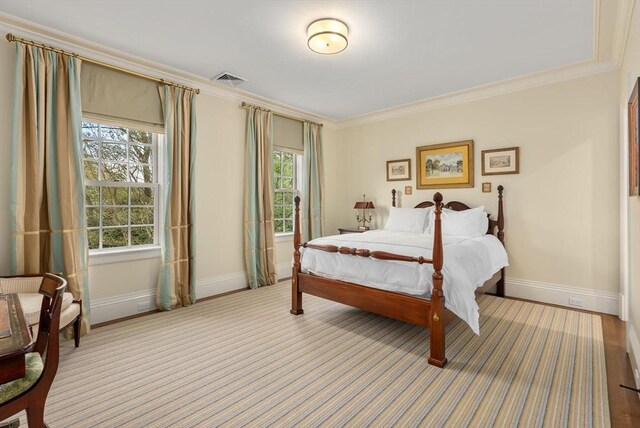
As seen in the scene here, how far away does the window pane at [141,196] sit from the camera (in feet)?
12.1

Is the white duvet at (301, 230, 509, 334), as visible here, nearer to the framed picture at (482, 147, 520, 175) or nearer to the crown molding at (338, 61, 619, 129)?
the framed picture at (482, 147, 520, 175)

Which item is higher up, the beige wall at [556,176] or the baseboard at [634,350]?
the beige wall at [556,176]

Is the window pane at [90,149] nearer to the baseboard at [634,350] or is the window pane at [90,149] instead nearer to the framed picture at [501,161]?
the framed picture at [501,161]

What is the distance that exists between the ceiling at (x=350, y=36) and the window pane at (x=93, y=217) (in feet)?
5.42

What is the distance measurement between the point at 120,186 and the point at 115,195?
0.11m

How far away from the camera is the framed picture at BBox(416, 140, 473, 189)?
4.54 meters

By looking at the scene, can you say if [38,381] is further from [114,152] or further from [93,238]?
[114,152]

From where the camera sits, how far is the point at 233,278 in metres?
4.57

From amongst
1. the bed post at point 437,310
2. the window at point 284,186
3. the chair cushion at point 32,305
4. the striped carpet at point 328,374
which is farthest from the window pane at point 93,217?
the bed post at point 437,310

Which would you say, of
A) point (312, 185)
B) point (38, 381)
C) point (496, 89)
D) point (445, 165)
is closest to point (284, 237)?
point (312, 185)

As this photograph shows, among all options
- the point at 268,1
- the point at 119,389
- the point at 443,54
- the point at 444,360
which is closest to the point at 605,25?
the point at 443,54

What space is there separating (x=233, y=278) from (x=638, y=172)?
13.9ft

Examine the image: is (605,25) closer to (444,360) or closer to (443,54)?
(443,54)

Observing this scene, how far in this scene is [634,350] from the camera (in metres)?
2.36
